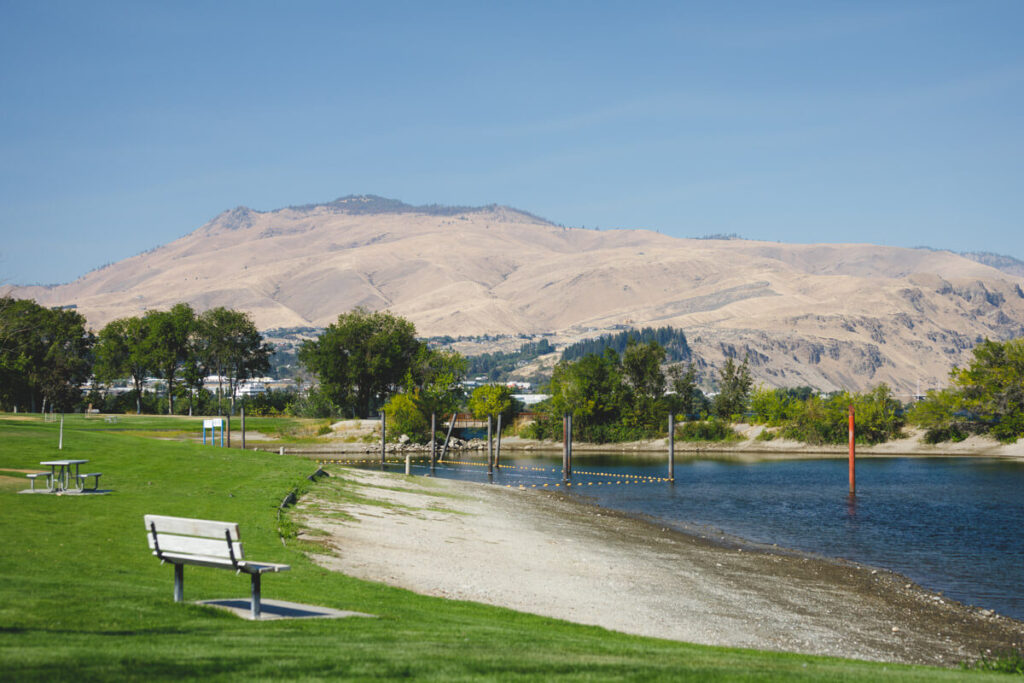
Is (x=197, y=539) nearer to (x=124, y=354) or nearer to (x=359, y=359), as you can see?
(x=359, y=359)

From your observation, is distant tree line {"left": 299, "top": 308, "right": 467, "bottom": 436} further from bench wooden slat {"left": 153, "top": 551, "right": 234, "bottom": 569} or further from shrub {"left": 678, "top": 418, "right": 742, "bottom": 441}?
bench wooden slat {"left": 153, "top": 551, "right": 234, "bottom": 569}

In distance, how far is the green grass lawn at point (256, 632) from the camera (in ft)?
30.9

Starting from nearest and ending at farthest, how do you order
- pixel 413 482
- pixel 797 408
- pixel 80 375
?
pixel 413 482 < pixel 797 408 < pixel 80 375

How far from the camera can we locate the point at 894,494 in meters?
56.7

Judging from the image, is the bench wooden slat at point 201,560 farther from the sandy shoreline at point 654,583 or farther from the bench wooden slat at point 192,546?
the sandy shoreline at point 654,583

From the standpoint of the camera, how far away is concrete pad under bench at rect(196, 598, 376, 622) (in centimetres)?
1271

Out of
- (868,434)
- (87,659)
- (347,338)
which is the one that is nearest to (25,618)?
(87,659)

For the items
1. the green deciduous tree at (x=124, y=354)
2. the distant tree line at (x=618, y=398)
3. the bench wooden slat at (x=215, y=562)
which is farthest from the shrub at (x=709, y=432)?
the bench wooden slat at (x=215, y=562)

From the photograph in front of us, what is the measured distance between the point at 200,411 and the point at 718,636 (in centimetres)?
12782

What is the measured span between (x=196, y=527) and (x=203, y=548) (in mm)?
321

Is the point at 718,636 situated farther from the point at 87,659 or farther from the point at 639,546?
the point at 639,546

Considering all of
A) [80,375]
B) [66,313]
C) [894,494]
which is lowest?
[894,494]

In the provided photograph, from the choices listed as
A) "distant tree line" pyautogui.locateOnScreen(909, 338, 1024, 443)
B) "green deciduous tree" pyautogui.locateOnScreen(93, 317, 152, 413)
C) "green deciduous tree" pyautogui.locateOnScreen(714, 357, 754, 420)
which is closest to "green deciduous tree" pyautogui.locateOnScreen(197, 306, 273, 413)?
"green deciduous tree" pyautogui.locateOnScreen(93, 317, 152, 413)

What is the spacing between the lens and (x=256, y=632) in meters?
11.4
